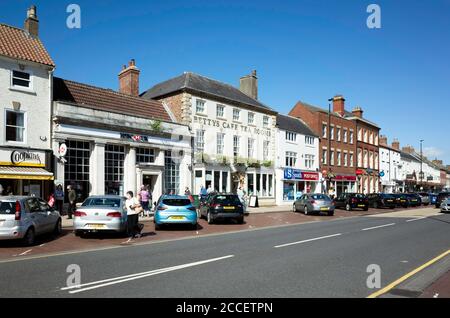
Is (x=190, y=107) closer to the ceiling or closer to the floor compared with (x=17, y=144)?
closer to the ceiling

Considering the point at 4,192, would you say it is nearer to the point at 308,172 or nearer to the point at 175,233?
the point at 175,233

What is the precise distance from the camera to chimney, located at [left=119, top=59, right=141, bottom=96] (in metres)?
31.1

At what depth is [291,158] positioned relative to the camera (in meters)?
40.7

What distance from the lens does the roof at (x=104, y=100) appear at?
24.3 metres

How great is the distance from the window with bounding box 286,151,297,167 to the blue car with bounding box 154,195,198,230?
2434 centimetres

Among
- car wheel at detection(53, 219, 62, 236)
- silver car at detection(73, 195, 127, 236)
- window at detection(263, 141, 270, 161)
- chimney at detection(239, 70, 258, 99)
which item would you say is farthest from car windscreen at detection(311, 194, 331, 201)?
car wheel at detection(53, 219, 62, 236)

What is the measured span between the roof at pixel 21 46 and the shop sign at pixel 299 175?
968 inches

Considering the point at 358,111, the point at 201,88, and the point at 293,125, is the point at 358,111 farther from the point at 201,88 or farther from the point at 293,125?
the point at 201,88

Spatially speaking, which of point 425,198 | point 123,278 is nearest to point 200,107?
point 123,278

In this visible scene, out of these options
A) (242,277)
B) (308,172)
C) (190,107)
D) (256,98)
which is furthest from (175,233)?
(308,172)

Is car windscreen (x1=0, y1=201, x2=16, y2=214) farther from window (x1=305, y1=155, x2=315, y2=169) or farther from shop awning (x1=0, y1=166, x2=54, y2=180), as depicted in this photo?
window (x1=305, y1=155, x2=315, y2=169)

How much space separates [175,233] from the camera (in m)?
15.9

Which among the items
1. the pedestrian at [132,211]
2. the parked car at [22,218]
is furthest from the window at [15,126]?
the pedestrian at [132,211]
